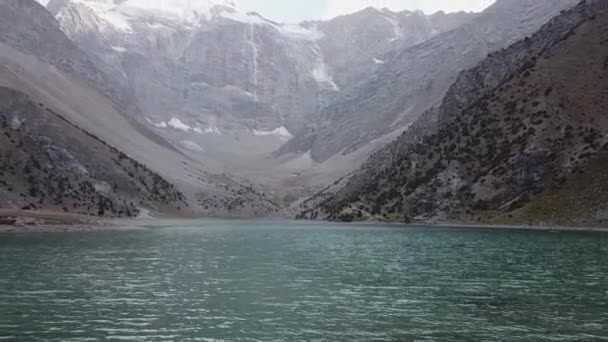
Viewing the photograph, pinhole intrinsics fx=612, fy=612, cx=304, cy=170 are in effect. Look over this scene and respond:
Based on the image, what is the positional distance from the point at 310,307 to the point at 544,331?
17135mm

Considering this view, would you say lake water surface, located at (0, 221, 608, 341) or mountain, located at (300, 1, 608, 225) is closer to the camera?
lake water surface, located at (0, 221, 608, 341)

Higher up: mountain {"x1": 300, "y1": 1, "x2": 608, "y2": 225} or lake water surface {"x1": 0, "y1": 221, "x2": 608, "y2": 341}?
mountain {"x1": 300, "y1": 1, "x2": 608, "y2": 225}

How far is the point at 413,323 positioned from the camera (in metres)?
41.3

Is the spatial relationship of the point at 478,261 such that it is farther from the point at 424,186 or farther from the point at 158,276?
the point at 424,186

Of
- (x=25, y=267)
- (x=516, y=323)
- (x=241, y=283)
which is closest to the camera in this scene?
(x=516, y=323)

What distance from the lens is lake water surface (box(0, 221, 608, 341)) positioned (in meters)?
38.9

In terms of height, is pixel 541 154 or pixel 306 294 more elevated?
pixel 541 154

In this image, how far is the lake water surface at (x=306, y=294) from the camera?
3894 centimetres

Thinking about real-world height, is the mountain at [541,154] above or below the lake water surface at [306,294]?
above

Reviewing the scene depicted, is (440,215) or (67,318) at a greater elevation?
(440,215)

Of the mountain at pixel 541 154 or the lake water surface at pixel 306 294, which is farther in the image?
the mountain at pixel 541 154

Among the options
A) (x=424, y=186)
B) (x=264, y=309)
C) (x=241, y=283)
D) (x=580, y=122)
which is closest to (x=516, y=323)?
(x=264, y=309)

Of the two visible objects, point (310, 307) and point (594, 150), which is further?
point (594, 150)

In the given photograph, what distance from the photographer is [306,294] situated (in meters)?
53.7
